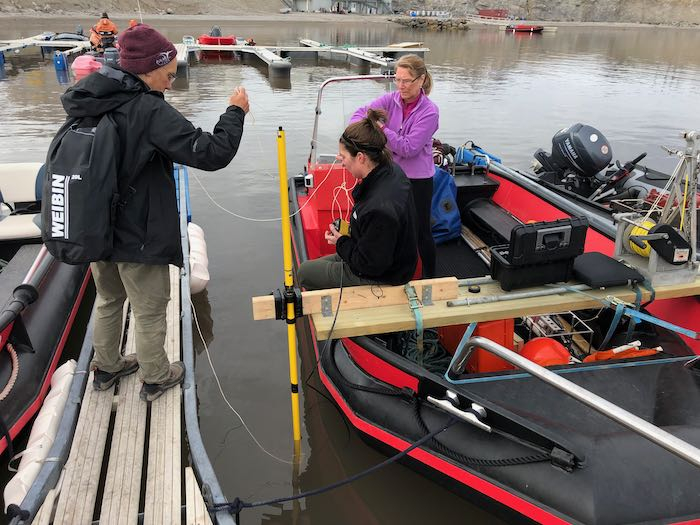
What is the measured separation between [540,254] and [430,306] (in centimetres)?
62

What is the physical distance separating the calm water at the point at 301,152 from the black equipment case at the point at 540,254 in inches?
48.4

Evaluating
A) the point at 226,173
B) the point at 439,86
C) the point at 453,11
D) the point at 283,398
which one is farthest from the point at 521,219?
the point at 453,11

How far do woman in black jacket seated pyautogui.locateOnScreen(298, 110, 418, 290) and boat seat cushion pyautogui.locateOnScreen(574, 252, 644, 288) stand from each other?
0.94 m

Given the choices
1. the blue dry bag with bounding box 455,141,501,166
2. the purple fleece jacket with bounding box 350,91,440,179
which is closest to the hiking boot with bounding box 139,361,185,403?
the purple fleece jacket with bounding box 350,91,440,179

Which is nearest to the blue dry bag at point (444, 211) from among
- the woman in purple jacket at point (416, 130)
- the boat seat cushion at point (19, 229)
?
the woman in purple jacket at point (416, 130)

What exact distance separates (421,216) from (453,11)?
75.9 meters

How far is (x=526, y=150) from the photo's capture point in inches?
389

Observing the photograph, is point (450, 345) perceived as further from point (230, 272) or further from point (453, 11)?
point (453, 11)

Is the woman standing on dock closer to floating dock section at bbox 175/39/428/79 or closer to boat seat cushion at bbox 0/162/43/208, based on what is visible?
boat seat cushion at bbox 0/162/43/208

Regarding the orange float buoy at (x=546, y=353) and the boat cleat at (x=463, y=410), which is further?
the orange float buoy at (x=546, y=353)

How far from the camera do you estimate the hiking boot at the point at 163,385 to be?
281 centimetres

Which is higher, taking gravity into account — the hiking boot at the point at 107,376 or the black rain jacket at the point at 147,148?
the black rain jacket at the point at 147,148

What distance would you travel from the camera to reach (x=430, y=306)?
106 inches

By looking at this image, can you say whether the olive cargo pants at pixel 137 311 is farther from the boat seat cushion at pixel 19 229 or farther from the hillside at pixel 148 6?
the hillside at pixel 148 6
